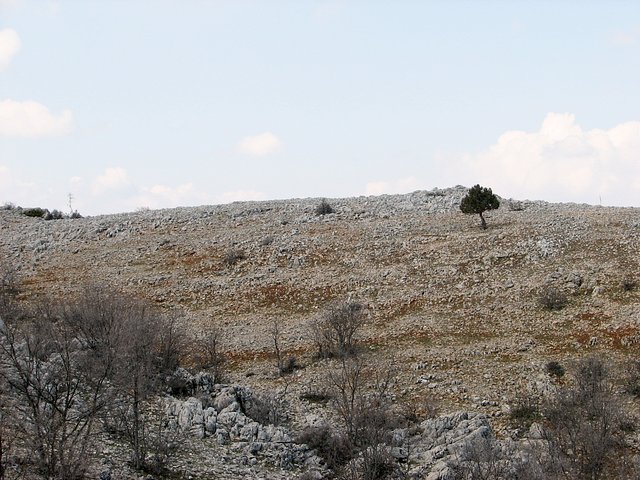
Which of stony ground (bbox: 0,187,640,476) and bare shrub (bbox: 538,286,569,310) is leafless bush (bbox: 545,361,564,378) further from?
bare shrub (bbox: 538,286,569,310)

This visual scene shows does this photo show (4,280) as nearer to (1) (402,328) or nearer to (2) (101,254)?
(2) (101,254)

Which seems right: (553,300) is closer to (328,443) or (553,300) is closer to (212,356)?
(328,443)

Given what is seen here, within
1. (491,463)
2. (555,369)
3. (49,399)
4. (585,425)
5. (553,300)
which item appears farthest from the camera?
(553,300)

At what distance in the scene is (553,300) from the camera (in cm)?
3416

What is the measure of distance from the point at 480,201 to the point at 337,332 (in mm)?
20950

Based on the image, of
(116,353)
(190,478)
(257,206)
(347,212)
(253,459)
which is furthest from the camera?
(257,206)

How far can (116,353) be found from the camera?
727 inches

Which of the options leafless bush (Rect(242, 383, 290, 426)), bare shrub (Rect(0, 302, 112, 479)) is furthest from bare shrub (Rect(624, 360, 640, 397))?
bare shrub (Rect(0, 302, 112, 479))

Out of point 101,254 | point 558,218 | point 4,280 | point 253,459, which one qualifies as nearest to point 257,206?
point 101,254

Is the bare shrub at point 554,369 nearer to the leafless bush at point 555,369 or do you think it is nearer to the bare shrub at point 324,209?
the leafless bush at point 555,369

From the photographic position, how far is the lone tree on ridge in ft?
157

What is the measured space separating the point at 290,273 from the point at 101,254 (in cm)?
2023

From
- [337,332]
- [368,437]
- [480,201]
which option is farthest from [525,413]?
[480,201]

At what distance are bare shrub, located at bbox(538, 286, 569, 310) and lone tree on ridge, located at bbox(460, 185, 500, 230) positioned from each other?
13.5 metres
